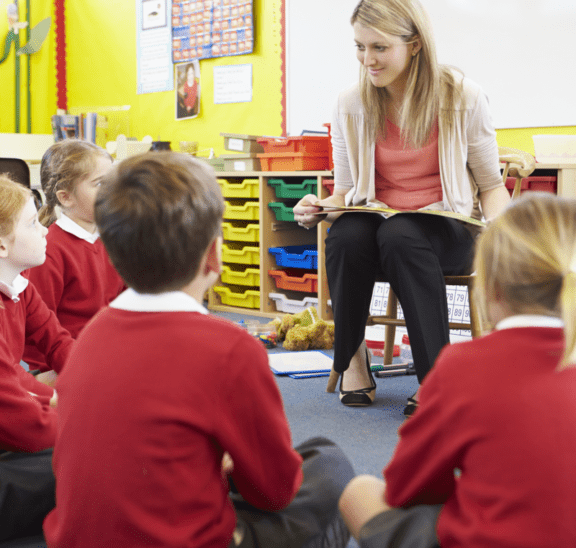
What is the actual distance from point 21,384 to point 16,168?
1.66 metres

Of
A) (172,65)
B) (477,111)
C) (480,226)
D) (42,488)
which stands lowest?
(42,488)

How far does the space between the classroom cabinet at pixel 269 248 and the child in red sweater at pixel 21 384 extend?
5.74 feet

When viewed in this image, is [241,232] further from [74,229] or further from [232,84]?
[74,229]

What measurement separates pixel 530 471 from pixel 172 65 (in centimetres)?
393

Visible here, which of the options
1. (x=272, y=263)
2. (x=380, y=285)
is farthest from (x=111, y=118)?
(x=380, y=285)

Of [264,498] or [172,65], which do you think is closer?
[264,498]

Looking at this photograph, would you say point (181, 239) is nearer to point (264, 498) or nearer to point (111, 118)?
point (264, 498)

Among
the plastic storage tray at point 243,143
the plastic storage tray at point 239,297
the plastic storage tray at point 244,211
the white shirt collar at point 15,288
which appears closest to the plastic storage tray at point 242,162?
the plastic storage tray at point 243,143

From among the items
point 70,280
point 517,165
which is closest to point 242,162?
point 517,165

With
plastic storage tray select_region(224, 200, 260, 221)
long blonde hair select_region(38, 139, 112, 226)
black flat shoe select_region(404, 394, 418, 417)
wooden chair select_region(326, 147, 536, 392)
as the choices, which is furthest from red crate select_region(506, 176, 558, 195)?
long blonde hair select_region(38, 139, 112, 226)

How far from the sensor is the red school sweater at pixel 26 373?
3.48 ft

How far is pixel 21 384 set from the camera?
48.1 inches

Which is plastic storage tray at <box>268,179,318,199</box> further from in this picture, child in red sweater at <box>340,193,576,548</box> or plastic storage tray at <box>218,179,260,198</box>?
child in red sweater at <box>340,193,576,548</box>

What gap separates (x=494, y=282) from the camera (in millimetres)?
713
